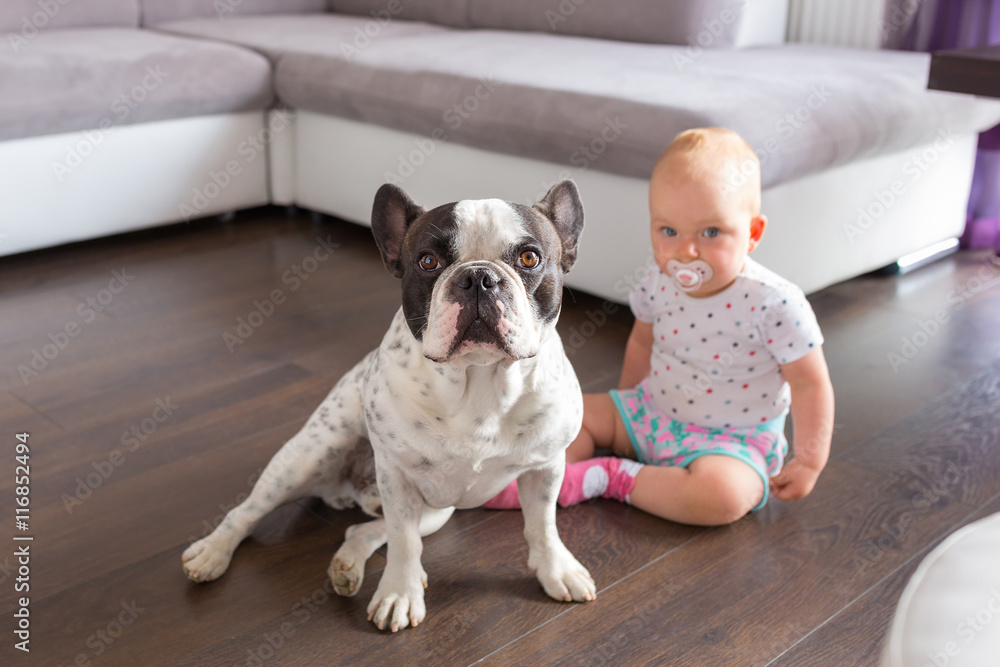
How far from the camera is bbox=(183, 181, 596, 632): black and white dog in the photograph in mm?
1068

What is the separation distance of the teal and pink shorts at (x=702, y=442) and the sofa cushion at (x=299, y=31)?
5.49 feet

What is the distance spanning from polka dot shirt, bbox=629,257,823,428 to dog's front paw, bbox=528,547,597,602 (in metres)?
0.40

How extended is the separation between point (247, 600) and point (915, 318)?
5.88 feet

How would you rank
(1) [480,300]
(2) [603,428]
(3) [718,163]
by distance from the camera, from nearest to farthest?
(1) [480,300], (3) [718,163], (2) [603,428]

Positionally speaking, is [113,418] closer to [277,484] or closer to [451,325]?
[277,484]

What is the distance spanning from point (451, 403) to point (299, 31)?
2.48 metres

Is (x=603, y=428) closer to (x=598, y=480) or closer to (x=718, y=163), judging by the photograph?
(x=598, y=480)

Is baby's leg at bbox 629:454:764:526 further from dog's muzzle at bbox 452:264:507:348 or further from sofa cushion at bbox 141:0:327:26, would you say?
sofa cushion at bbox 141:0:327:26

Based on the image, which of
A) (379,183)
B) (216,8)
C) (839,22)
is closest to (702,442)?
(379,183)

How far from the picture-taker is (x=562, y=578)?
1310 millimetres

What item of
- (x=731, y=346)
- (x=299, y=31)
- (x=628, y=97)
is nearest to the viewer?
(x=731, y=346)

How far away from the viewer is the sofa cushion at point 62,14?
3027mm

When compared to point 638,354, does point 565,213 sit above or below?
above

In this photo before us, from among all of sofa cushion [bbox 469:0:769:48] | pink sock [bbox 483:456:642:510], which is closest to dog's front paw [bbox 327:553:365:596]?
pink sock [bbox 483:456:642:510]
